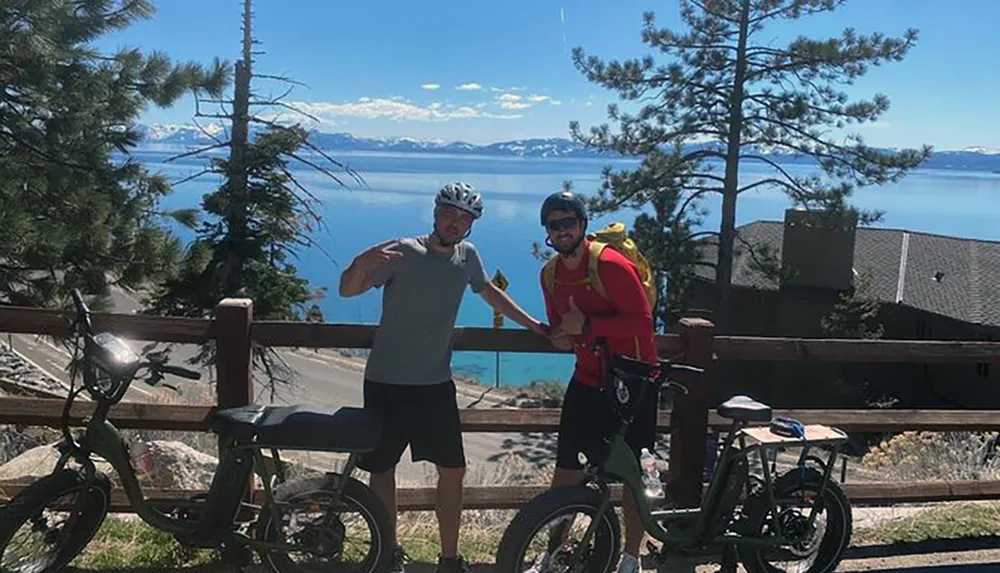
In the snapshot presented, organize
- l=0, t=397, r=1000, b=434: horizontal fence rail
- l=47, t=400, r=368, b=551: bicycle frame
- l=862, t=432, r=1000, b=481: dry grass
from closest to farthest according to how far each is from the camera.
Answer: l=47, t=400, r=368, b=551: bicycle frame < l=0, t=397, r=1000, b=434: horizontal fence rail < l=862, t=432, r=1000, b=481: dry grass

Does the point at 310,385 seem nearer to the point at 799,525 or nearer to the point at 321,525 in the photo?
the point at 321,525

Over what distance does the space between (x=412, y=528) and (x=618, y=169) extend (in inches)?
700

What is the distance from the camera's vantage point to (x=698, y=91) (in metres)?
20.9

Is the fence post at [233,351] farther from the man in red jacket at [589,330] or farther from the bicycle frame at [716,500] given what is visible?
the bicycle frame at [716,500]

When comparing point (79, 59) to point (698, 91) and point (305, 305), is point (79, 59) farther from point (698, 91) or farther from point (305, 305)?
point (698, 91)

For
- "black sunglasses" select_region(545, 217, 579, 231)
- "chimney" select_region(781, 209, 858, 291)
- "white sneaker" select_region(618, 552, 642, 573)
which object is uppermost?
"chimney" select_region(781, 209, 858, 291)

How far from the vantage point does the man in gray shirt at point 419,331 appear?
3.48 meters

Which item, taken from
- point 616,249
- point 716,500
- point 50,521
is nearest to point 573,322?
point 616,249

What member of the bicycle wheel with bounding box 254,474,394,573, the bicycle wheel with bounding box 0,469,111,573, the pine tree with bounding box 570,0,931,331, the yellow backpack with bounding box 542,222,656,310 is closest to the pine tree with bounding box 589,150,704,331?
the pine tree with bounding box 570,0,931,331

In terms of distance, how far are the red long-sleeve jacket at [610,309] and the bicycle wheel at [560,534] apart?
54cm

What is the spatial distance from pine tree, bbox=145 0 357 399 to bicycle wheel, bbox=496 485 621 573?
1420cm

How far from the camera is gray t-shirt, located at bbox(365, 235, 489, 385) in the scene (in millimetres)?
3496

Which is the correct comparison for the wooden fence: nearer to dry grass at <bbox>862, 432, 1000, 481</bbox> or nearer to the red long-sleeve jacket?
the red long-sleeve jacket

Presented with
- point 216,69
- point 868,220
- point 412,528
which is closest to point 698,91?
point 868,220
